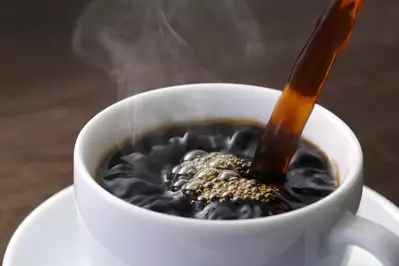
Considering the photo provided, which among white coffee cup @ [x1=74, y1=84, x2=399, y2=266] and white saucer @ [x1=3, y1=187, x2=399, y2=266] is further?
white saucer @ [x1=3, y1=187, x2=399, y2=266]

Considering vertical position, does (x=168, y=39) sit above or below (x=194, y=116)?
below

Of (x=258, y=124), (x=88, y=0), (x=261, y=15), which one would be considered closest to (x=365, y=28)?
(x=261, y=15)

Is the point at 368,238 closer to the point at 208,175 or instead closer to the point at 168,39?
the point at 208,175

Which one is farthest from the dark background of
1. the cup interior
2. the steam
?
the cup interior

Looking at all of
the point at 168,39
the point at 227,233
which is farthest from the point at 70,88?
the point at 227,233

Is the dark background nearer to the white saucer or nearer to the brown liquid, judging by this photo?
the white saucer

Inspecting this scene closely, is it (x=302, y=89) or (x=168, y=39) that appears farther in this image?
(x=168, y=39)

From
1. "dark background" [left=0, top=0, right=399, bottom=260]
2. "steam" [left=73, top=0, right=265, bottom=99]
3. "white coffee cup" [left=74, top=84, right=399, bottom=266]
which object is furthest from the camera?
"steam" [left=73, top=0, right=265, bottom=99]
